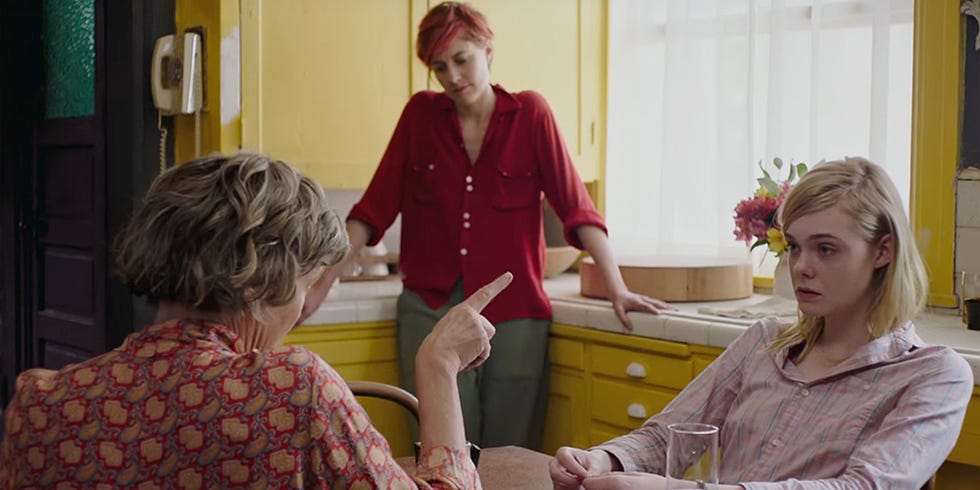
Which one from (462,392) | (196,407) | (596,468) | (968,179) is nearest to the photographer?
(196,407)

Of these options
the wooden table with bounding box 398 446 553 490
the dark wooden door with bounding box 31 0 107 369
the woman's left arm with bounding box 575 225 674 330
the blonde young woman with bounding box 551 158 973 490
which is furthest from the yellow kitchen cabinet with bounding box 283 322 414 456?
the blonde young woman with bounding box 551 158 973 490

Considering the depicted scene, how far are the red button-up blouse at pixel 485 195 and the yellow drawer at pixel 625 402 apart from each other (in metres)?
0.29

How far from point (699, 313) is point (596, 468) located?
139cm

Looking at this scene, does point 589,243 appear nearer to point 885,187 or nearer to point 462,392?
point 462,392

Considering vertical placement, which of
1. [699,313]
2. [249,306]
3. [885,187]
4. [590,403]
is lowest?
[590,403]

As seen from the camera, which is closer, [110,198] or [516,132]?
[516,132]

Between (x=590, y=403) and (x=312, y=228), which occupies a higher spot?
(x=312, y=228)

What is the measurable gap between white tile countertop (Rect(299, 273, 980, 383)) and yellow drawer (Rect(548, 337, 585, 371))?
0.06 m

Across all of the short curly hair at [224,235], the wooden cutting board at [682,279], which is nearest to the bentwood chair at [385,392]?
the short curly hair at [224,235]

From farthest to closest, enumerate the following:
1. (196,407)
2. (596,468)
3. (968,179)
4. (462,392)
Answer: (462,392), (968,179), (596,468), (196,407)

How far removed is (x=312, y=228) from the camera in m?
1.39

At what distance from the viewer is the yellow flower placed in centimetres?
313

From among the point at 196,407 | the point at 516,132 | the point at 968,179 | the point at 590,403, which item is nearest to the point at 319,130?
the point at 516,132

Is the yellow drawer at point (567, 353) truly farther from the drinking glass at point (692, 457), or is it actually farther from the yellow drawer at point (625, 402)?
the drinking glass at point (692, 457)
